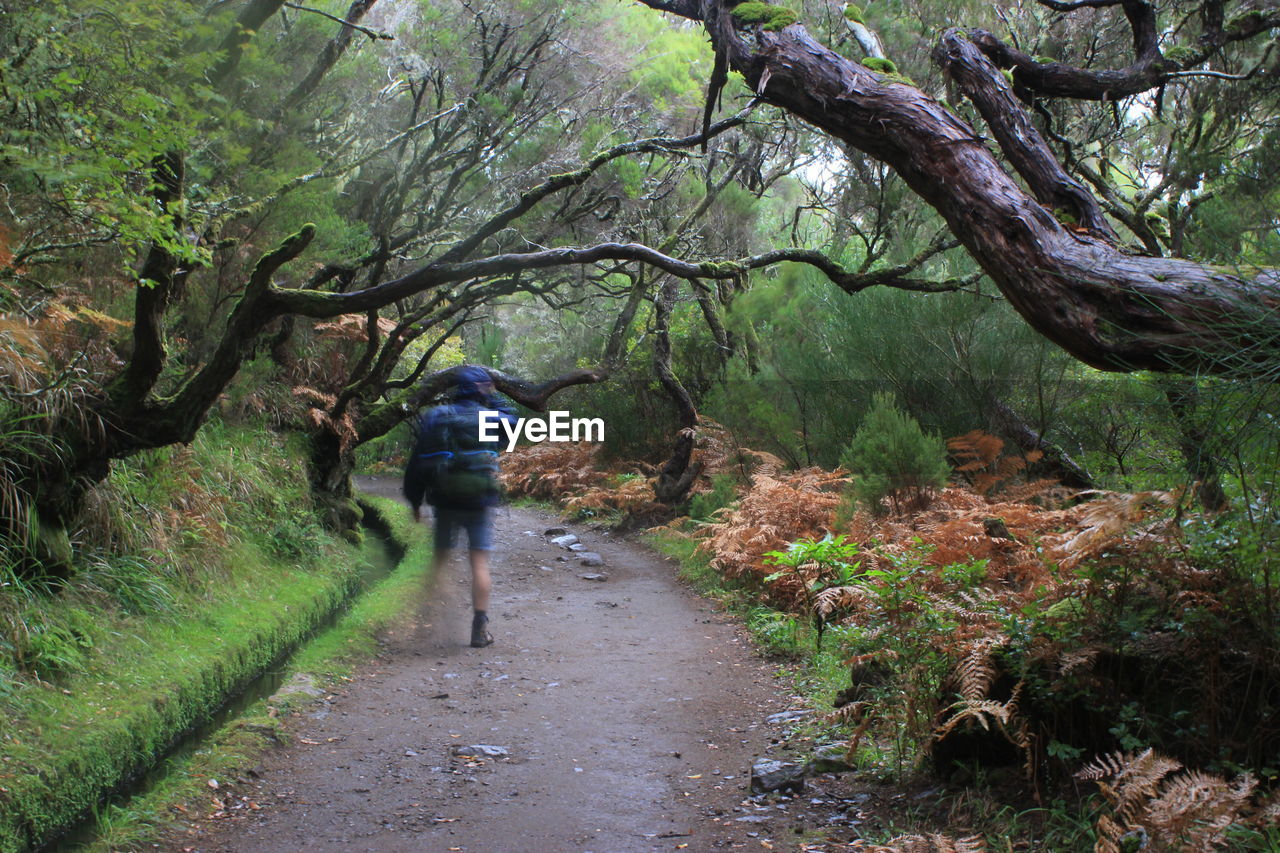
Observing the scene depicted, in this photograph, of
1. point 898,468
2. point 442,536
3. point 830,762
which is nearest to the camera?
point 830,762

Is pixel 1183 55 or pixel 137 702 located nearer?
pixel 137 702

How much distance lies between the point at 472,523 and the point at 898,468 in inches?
142

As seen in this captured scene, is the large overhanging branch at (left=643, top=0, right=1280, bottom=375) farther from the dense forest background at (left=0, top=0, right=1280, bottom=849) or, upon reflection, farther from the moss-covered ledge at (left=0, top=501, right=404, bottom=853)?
the moss-covered ledge at (left=0, top=501, right=404, bottom=853)

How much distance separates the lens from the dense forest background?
3.49 m

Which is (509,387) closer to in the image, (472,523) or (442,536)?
(442,536)

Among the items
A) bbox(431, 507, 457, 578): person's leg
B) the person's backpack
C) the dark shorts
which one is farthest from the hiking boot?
the person's backpack

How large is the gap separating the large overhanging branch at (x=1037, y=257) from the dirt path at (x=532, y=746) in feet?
7.92

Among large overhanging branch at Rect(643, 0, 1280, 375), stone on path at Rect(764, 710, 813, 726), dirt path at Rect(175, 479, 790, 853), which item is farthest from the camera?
stone on path at Rect(764, 710, 813, 726)

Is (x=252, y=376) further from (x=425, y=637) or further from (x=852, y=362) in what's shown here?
(x=852, y=362)

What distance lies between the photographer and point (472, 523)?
7281 mm

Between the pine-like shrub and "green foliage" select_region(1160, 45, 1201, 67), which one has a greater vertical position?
"green foliage" select_region(1160, 45, 1201, 67)

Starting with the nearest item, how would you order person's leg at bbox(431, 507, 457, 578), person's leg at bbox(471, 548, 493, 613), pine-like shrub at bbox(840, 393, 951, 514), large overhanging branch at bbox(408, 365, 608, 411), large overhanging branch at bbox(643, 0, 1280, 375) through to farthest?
large overhanging branch at bbox(643, 0, 1280, 375), person's leg at bbox(471, 548, 493, 613), person's leg at bbox(431, 507, 457, 578), pine-like shrub at bbox(840, 393, 951, 514), large overhanging branch at bbox(408, 365, 608, 411)

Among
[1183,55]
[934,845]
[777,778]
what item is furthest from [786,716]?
[1183,55]

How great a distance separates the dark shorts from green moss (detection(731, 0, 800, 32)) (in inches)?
161
